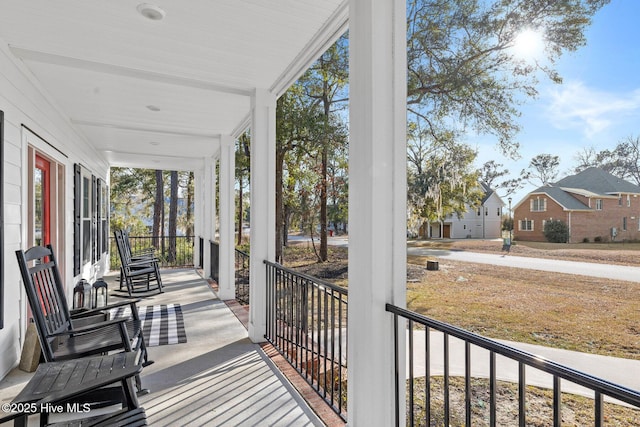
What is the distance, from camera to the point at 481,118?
1305mm

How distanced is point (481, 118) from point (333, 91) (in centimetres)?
232

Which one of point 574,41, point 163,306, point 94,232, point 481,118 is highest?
point 574,41

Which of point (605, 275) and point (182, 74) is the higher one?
point (182, 74)

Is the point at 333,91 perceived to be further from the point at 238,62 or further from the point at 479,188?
the point at 479,188

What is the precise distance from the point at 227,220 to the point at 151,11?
11.9 ft

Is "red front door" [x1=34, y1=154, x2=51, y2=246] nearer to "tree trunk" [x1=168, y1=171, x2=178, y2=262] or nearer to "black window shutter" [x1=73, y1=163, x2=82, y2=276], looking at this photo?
"black window shutter" [x1=73, y1=163, x2=82, y2=276]

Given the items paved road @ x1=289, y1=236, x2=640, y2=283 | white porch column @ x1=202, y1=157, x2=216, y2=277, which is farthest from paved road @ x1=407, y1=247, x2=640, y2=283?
white porch column @ x1=202, y1=157, x2=216, y2=277

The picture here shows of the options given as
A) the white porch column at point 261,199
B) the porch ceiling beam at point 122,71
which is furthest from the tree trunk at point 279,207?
the porch ceiling beam at point 122,71

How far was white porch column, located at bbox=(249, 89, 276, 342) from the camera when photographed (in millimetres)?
3709

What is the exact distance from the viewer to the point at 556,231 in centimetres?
107

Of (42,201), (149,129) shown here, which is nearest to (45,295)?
(42,201)

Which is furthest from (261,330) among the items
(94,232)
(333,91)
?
(94,232)

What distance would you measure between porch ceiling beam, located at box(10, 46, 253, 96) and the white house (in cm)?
298

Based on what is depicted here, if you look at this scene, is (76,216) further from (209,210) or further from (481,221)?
(481,221)
